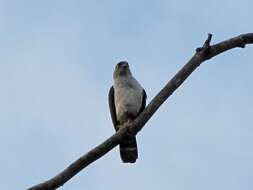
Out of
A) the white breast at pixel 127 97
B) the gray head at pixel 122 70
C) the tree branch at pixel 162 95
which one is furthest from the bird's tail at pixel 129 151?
the tree branch at pixel 162 95

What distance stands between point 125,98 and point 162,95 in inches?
190

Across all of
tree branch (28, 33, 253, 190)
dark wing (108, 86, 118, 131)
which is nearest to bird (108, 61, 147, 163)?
Result: dark wing (108, 86, 118, 131)

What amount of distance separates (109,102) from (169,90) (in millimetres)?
5381

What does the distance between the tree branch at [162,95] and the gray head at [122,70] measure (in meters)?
5.03

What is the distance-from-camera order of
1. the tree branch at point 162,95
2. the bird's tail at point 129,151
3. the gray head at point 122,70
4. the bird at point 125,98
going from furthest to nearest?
1. the gray head at point 122,70
2. the bird at point 125,98
3. the bird's tail at point 129,151
4. the tree branch at point 162,95

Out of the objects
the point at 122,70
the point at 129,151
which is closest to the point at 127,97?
the point at 122,70

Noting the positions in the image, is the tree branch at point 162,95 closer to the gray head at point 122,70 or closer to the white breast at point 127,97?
the white breast at point 127,97

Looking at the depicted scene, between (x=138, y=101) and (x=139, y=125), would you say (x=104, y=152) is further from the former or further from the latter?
(x=138, y=101)

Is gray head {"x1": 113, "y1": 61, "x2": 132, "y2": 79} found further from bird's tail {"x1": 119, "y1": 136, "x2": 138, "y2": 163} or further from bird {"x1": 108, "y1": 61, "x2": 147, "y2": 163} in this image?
bird's tail {"x1": 119, "y1": 136, "x2": 138, "y2": 163}

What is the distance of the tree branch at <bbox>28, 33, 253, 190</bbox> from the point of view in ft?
19.1

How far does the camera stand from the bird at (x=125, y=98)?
36.5 feet

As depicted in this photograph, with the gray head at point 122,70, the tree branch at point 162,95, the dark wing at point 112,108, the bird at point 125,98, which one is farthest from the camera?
the gray head at point 122,70

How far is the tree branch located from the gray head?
5027mm

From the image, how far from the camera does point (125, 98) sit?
36.8ft
